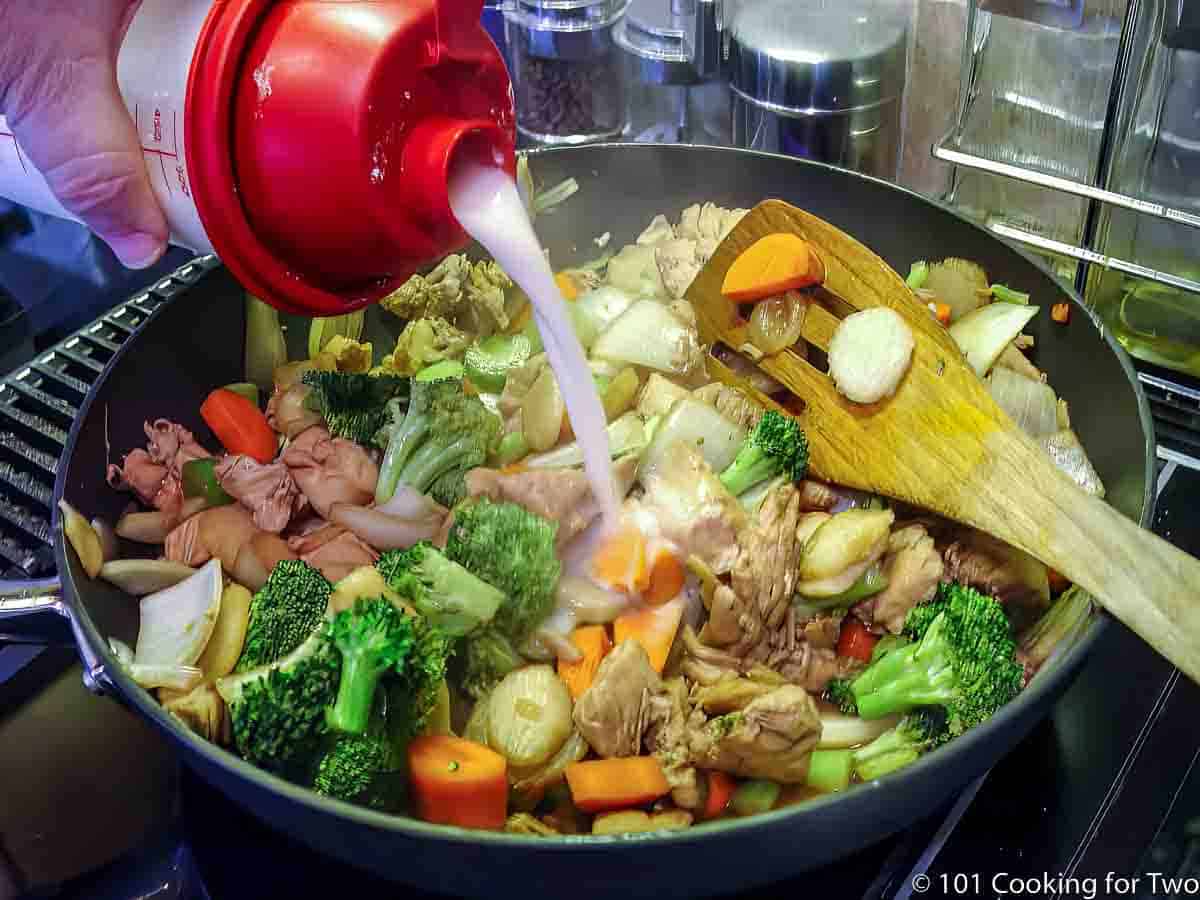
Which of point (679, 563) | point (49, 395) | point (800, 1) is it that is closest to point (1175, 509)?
point (679, 563)

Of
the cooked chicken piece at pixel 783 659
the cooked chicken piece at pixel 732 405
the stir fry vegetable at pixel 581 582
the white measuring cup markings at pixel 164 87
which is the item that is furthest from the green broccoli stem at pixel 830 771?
the white measuring cup markings at pixel 164 87

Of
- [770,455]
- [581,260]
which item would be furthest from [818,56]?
[770,455]

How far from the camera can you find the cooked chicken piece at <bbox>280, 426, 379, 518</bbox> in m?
1.63

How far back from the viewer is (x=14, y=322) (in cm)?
211

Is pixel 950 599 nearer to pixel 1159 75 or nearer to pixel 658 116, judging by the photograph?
pixel 1159 75

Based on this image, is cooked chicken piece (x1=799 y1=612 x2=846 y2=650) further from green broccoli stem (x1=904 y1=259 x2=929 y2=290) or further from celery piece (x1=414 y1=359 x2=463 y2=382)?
celery piece (x1=414 y1=359 x2=463 y2=382)

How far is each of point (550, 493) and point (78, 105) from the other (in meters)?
0.75

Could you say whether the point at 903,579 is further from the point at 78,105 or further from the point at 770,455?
the point at 78,105

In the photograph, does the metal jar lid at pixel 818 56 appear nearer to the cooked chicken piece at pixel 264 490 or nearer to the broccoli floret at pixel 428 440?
the broccoli floret at pixel 428 440

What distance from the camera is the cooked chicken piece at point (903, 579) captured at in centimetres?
143

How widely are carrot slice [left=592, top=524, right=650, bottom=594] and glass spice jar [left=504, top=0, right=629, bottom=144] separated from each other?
1.14 meters

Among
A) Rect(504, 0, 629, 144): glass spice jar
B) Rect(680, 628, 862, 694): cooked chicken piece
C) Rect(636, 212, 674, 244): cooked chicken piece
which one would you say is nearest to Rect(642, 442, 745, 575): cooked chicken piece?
Rect(680, 628, 862, 694): cooked chicken piece

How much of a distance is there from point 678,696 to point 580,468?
1.43 feet

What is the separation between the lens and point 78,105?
1.16 m
